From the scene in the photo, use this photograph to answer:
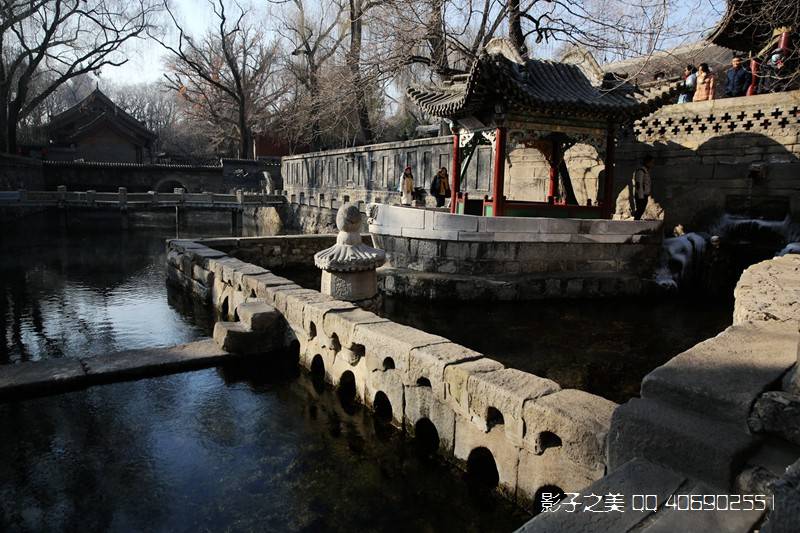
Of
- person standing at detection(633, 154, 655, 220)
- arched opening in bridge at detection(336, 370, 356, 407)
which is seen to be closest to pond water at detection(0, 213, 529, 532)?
arched opening in bridge at detection(336, 370, 356, 407)

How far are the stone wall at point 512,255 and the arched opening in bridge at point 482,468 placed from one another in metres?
5.98

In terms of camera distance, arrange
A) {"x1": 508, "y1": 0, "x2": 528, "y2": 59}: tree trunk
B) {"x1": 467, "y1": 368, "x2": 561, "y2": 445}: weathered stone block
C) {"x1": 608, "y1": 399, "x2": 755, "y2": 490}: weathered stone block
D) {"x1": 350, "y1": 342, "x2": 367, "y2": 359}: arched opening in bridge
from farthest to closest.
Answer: {"x1": 508, "y1": 0, "x2": 528, "y2": 59}: tree trunk
{"x1": 350, "y1": 342, "x2": 367, "y2": 359}: arched opening in bridge
{"x1": 467, "y1": 368, "x2": 561, "y2": 445}: weathered stone block
{"x1": 608, "y1": 399, "x2": 755, "y2": 490}: weathered stone block

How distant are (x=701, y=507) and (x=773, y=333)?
1.94 m

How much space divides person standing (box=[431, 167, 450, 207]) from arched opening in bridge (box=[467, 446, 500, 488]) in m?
10.6

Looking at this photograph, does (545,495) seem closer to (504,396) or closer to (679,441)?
(504,396)

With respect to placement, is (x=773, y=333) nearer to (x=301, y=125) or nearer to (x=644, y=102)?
(x=644, y=102)

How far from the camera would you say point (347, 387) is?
5.51 m

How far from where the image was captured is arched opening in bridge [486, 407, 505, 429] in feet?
12.0

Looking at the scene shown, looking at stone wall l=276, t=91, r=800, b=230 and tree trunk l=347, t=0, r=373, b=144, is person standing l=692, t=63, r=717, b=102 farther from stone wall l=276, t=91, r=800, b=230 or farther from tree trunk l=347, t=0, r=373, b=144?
tree trunk l=347, t=0, r=373, b=144

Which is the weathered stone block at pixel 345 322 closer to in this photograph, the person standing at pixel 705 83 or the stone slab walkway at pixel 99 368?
the stone slab walkway at pixel 99 368

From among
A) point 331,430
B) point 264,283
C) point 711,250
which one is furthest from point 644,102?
point 331,430

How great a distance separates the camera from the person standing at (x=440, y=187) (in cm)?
1400

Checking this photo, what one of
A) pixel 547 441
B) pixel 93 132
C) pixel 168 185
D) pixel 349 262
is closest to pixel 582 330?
pixel 349 262

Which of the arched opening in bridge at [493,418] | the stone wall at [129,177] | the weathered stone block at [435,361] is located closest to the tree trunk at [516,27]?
the weathered stone block at [435,361]
